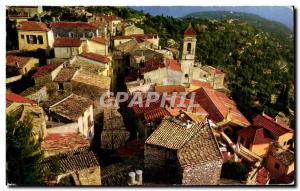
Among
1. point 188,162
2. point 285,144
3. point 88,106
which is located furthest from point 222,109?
point 188,162

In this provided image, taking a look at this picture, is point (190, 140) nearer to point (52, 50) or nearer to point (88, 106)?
point (88, 106)

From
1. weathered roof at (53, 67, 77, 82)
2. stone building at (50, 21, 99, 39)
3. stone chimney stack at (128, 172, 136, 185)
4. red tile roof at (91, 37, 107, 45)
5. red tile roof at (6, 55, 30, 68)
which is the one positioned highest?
stone building at (50, 21, 99, 39)

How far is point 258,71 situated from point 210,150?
23.1 m

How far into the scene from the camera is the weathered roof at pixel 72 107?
1298 cm

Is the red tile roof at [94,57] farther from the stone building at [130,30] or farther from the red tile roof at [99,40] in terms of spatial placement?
the stone building at [130,30]

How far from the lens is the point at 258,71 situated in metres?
32.0

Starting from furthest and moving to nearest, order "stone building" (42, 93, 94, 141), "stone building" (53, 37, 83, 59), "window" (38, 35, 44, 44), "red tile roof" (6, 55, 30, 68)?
"window" (38, 35, 44, 44) < "stone building" (53, 37, 83, 59) < "red tile roof" (6, 55, 30, 68) < "stone building" (42, 93, 94, 141)

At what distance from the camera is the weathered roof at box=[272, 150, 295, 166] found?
44.4 ft

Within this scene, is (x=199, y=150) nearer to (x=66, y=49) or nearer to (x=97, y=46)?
(x=66, y=49)

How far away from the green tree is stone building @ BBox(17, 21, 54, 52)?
10219 mm

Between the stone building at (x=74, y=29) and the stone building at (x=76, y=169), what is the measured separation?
1139cm

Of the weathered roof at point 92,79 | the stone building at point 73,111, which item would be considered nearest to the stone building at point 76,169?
the stone building at point 73,111

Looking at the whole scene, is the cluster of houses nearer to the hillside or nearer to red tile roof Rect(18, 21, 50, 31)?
red tile roof Rect(18, 21, 50, 31)

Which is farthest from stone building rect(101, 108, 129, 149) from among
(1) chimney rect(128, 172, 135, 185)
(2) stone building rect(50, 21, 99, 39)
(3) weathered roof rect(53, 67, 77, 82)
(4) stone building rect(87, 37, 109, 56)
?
(2) stone building rect(50, 21, 99, 39)
